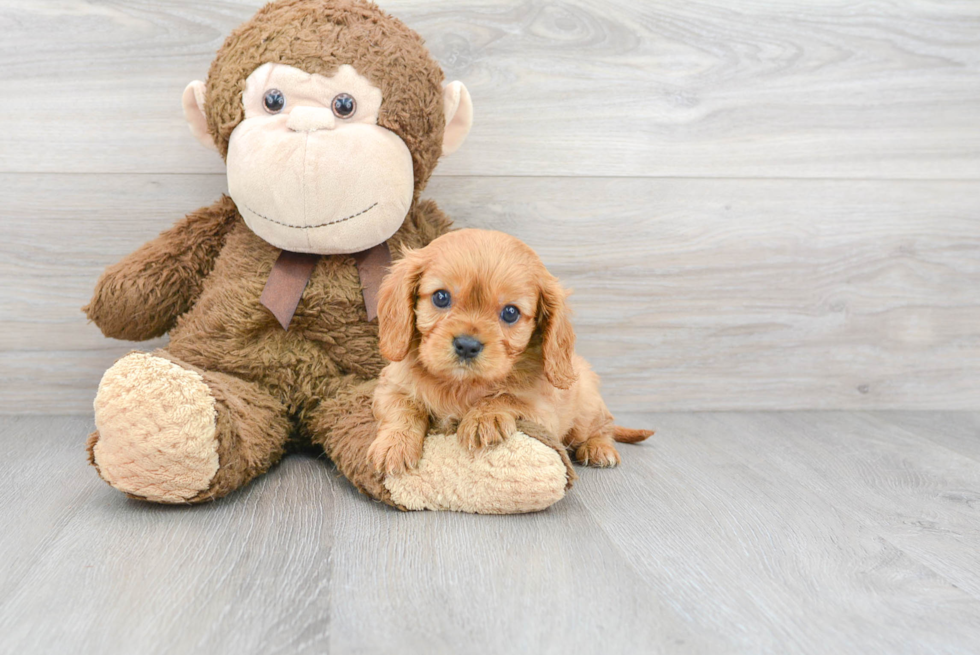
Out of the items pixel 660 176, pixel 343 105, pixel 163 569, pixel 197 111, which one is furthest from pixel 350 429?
pixel 660 176

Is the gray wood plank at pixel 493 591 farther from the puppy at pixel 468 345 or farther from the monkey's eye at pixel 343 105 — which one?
the monkey's eye at pixel 343 105

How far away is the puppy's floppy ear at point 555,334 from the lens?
1.14 meters

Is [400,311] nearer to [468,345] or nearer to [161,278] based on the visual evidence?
[468,345]

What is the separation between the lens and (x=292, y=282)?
1337 millimetres

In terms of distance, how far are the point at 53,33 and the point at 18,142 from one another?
0.75ft

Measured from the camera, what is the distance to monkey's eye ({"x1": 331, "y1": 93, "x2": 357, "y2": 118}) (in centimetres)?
126

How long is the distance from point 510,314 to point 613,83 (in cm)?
80

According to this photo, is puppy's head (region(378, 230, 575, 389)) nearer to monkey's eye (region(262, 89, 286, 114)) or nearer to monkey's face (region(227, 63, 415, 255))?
monkey's face (region(227, 63, 415, 255))

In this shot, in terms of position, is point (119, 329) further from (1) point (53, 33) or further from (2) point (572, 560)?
(2) point (572, 560)

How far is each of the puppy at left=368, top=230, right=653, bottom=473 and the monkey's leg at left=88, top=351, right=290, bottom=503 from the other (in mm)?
225

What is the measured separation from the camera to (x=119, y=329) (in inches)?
56.5

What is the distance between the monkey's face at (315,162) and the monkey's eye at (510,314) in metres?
0.31

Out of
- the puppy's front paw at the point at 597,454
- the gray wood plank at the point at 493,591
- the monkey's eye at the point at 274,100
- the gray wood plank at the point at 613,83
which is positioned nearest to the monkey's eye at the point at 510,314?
the gray wood plank at the point at 493,591

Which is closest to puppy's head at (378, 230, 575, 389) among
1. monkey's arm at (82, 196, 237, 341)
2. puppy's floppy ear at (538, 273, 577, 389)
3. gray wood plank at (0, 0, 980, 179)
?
puppy's floppy ear at (538, 273, 577, 389)
